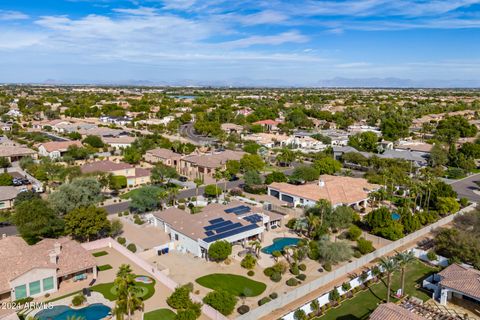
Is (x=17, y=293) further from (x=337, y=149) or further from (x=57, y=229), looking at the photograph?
(x=337, y=149)

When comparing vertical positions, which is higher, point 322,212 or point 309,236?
point 322,212

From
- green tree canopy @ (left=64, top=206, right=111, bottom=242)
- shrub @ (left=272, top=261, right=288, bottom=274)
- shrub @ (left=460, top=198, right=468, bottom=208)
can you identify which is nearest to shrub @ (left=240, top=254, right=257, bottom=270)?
shrub @ (left=272, top=261, right=288, bottom=274)

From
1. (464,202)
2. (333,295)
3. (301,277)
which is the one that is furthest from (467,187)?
(333,295)

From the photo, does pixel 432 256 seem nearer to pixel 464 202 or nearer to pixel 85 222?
pixel 464 202

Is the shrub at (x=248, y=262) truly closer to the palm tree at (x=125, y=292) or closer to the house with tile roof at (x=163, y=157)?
the palm tree at (x=125, y=292)

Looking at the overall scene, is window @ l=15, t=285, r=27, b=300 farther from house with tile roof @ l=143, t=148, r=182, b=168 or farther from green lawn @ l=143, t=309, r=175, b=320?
house with tile roof @ l=143, t=148, r=182, b=168

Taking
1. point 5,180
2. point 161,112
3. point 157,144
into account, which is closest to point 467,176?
point 157,144
